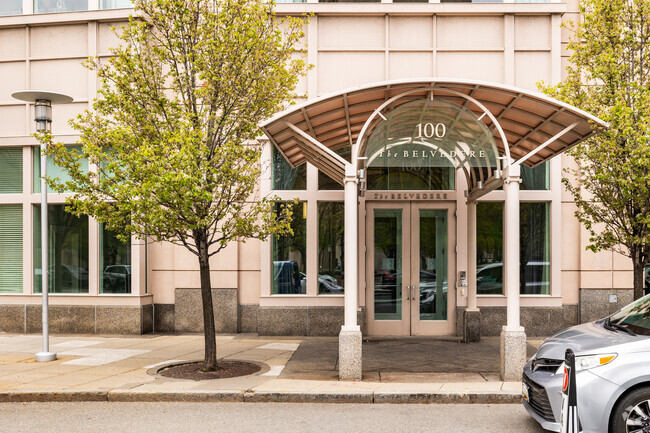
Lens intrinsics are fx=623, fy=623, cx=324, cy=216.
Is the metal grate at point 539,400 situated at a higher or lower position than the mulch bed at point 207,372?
higher

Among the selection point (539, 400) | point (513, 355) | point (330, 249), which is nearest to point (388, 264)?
point (330, 249)

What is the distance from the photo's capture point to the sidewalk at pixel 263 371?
822 cm

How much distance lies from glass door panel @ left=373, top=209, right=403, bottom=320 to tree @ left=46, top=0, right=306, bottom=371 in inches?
159

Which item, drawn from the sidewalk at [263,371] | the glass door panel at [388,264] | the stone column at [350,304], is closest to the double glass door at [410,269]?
the glass door panel at [388,264]

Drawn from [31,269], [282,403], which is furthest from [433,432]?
[31,269]

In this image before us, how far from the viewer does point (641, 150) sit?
29.7 ft

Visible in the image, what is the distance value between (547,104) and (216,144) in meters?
5.02

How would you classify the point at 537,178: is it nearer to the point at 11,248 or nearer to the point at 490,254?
the point at 490,254

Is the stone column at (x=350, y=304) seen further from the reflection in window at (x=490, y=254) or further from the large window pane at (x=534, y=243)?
the large window pane at (x=534, y=243)

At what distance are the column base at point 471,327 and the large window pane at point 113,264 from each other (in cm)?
725

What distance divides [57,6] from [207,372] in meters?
9.81

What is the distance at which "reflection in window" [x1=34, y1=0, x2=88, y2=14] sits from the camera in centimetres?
1436

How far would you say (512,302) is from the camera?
9078 millimetres

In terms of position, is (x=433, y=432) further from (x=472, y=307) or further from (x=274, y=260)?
(x=274, y=260)
